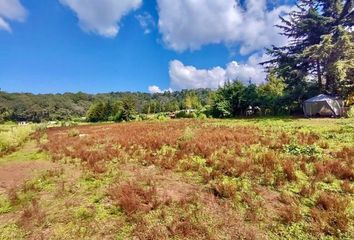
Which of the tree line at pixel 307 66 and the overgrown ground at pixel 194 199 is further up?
the tree line at pixel 307 66

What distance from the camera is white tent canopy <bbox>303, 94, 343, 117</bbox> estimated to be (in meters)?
28.5

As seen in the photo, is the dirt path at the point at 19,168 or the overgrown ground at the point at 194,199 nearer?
A: the overgrown ground at the point at 194,199

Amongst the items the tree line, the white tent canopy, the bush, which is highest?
the tree line

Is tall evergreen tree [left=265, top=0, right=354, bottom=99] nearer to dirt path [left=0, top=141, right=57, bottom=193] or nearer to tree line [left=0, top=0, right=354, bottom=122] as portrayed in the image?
tree line [left=0, top=0, right=354, bottom=122]

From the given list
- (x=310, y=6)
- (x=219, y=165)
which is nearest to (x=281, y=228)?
(x=219, y=165)

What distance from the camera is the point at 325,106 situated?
94.3ft

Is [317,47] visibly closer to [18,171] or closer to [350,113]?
[350,113]

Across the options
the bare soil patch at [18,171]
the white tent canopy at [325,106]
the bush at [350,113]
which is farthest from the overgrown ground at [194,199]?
the white tent canopy at [325,106]

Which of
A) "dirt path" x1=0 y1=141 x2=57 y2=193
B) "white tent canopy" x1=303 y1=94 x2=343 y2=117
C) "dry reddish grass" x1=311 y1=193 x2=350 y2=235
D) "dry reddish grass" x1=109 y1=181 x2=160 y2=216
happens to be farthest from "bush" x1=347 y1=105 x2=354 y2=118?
"dirt path" x1=0 y1=141 x2=57 y2=193

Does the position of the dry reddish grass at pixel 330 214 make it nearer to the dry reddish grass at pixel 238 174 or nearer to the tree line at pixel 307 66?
the dry reddish grass at pixel 238 174

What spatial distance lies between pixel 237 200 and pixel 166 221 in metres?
1.70

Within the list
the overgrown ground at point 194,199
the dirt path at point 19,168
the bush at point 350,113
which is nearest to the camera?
the overgrown ground at point 194,199

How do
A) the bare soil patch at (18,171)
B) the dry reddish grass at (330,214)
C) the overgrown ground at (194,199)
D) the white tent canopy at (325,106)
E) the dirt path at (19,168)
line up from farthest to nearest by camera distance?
the white tent canopy at (325,106), the dirt path at (19,168), the bare soil patch at (18,171), the overgrown ground at (194,199), the dry reddish grass at (330,214)

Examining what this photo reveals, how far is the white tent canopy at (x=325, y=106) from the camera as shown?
28.5 meters
